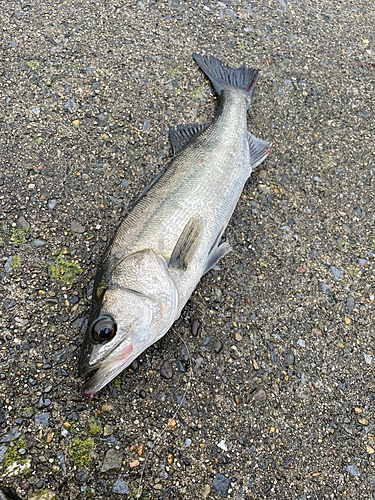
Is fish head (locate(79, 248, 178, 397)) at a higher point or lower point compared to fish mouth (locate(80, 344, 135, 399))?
higher

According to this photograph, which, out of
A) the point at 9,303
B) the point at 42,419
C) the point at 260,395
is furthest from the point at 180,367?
the point at 9,303

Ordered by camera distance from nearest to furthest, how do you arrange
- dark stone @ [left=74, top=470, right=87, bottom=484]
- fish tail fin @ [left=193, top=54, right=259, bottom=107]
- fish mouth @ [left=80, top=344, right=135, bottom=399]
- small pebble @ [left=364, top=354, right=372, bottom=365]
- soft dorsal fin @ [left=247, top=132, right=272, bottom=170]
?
1. fish mouth @ [left=80, top=344, right=135, bottom=399]
2. dark stone @ [left=74, top=470, right=87, bottom=484]
3. small pebble @ [left=364, top=354, right=372, bottom=365]
4. soft dorsal fin @ [left=247, top=132, right=272, bottom=170]
5. fish tail fin @ [left=193, top=54, right=259, bottom=107]

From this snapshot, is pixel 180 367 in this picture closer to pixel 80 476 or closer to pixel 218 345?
pixel 218 345

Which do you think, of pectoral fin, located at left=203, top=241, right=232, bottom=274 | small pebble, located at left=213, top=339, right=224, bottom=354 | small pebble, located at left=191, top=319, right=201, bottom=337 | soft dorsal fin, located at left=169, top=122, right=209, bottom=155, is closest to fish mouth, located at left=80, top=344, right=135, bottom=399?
small pebble, located at left=191, top=319, right=201, bottom=337

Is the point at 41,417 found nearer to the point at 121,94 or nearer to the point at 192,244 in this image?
the point at 192,244

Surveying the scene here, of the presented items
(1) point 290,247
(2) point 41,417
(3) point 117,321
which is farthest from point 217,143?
(2) point 41,417

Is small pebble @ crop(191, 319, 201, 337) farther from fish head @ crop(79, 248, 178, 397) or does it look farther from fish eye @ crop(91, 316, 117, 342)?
fish eye @ crop(91, 316, 117, 342)
